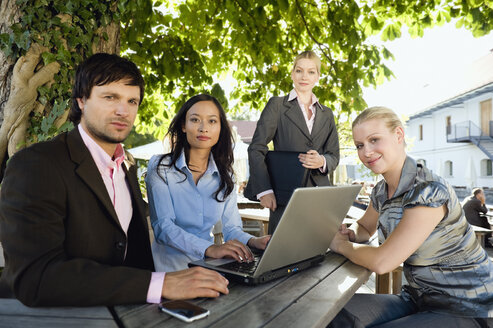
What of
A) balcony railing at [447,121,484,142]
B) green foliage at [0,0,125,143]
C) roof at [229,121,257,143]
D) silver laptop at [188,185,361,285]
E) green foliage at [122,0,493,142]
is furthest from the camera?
roof at [229,121,257,143]

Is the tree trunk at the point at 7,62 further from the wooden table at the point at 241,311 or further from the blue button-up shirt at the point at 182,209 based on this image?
the wooden table at the point at 241,311

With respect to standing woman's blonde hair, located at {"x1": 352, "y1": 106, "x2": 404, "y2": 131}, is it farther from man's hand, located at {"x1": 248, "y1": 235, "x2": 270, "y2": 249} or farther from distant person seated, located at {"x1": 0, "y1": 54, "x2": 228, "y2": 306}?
distant person seated, located at {"x1": 0, "y1": 54, "x2": 228, "y2": 306}

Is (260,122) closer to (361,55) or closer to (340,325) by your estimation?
(340,325)

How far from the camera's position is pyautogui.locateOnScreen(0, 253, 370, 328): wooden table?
1158 mm

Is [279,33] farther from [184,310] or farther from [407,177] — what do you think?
[184,310]

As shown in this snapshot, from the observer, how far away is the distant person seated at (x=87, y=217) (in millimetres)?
1288

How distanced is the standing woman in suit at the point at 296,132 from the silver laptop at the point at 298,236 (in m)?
1.20

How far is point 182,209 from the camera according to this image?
253cm

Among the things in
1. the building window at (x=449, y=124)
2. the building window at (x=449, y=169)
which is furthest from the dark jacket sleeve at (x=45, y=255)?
the building window at (x=449, y=169)

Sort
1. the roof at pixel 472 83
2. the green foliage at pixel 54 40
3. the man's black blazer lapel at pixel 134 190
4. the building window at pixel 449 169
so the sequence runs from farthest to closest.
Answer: the building window at pixel 449 169 < the roof at pixel 472 83 < the green foliage at pixel 54 40 < the man's black blazer lapel at pixel 134 190

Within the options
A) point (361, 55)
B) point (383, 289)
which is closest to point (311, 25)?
point (361, 55)

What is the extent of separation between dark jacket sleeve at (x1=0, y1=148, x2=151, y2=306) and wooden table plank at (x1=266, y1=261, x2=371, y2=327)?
47 centimetres

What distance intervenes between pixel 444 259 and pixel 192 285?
1.30m

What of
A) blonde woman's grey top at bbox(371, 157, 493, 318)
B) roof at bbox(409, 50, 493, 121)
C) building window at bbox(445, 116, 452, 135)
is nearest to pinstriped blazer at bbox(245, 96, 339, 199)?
A: blonde woman's grey top at bbox(371, 157, 493, 318)
